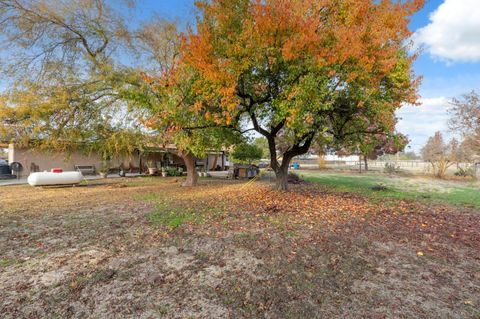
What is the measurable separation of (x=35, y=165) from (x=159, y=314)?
17597 mm

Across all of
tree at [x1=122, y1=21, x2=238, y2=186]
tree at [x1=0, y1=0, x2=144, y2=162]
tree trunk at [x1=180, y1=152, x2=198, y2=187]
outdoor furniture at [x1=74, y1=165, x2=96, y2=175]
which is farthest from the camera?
outdoor furniture at [x1=74, y1=165, x2=96, y2=175]

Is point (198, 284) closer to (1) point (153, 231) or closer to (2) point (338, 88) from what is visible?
(1) point (153, 231)

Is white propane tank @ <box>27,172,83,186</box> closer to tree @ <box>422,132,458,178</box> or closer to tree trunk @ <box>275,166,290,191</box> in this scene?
tree trunk @ <box>275,166,290,191</box>

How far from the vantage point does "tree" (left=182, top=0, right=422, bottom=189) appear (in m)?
5.69

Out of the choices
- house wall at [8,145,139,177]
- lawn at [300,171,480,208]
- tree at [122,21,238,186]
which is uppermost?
tree at [122,21,238,186]

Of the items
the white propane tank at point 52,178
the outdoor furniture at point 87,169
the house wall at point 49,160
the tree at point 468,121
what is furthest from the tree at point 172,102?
the tree at point 468,121

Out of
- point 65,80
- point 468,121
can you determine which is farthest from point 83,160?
point 468,121

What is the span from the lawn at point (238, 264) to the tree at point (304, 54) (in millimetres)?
2873

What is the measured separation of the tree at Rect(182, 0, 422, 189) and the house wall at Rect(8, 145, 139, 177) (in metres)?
10.7

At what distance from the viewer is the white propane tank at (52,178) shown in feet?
34.7

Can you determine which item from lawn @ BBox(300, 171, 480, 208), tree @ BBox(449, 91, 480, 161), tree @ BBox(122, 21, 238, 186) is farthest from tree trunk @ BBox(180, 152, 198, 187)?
tree @ BBox(449, 91, 480, 161)

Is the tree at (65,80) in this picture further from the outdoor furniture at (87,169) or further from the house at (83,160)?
the outdoor furniture at (87,169)

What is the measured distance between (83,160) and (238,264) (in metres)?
17.6

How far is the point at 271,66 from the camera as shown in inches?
255
